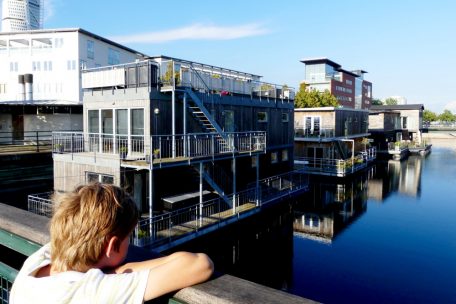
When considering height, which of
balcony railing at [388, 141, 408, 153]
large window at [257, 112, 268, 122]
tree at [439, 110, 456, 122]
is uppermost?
tree at [439, 110, 456, 122]

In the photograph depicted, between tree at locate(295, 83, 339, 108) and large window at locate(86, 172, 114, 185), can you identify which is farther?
tree at locate(295, 83, 339, 108)

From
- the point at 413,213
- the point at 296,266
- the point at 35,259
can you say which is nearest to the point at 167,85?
the point at 296,266

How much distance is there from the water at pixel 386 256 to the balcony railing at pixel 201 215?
11.8 ft

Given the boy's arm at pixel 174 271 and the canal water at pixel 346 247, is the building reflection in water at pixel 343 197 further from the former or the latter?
the boy's arm at pixel 174 271

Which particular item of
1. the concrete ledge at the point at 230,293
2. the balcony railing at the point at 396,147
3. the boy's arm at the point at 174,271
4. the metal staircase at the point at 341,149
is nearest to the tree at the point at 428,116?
the balcony railing at the point at 396,147

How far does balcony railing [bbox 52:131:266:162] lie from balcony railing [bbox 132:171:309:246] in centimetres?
244

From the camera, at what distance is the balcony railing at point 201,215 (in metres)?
15.1

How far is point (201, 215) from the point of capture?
56.9 ft

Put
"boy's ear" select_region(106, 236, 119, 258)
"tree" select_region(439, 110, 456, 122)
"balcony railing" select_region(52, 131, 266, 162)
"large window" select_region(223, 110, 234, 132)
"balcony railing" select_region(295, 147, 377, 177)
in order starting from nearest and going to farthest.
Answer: "boy's ear" select_region(106, 236, 119, 258), "balcony railing" select_region(52, 131, 266, 162), "large window" select_region(223, 110, 234, 132), "balcony railing" select_region(295, 147, 377, 177), "tree" select_region(439, 110, 456, 122)

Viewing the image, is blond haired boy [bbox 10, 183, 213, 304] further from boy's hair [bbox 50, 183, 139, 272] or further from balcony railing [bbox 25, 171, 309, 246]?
balcony railing [bbox 25, 171, 309, 246]

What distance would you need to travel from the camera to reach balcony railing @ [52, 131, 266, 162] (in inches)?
677

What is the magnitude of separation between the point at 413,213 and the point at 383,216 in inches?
100

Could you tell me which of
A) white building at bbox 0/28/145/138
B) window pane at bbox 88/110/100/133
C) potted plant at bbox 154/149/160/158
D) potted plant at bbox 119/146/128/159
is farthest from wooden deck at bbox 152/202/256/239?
white building at bbox 0/28/145/138

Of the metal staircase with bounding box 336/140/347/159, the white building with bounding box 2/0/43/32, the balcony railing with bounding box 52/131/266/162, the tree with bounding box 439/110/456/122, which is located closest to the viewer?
the balcony railing with bounding box 52/131/266/162
